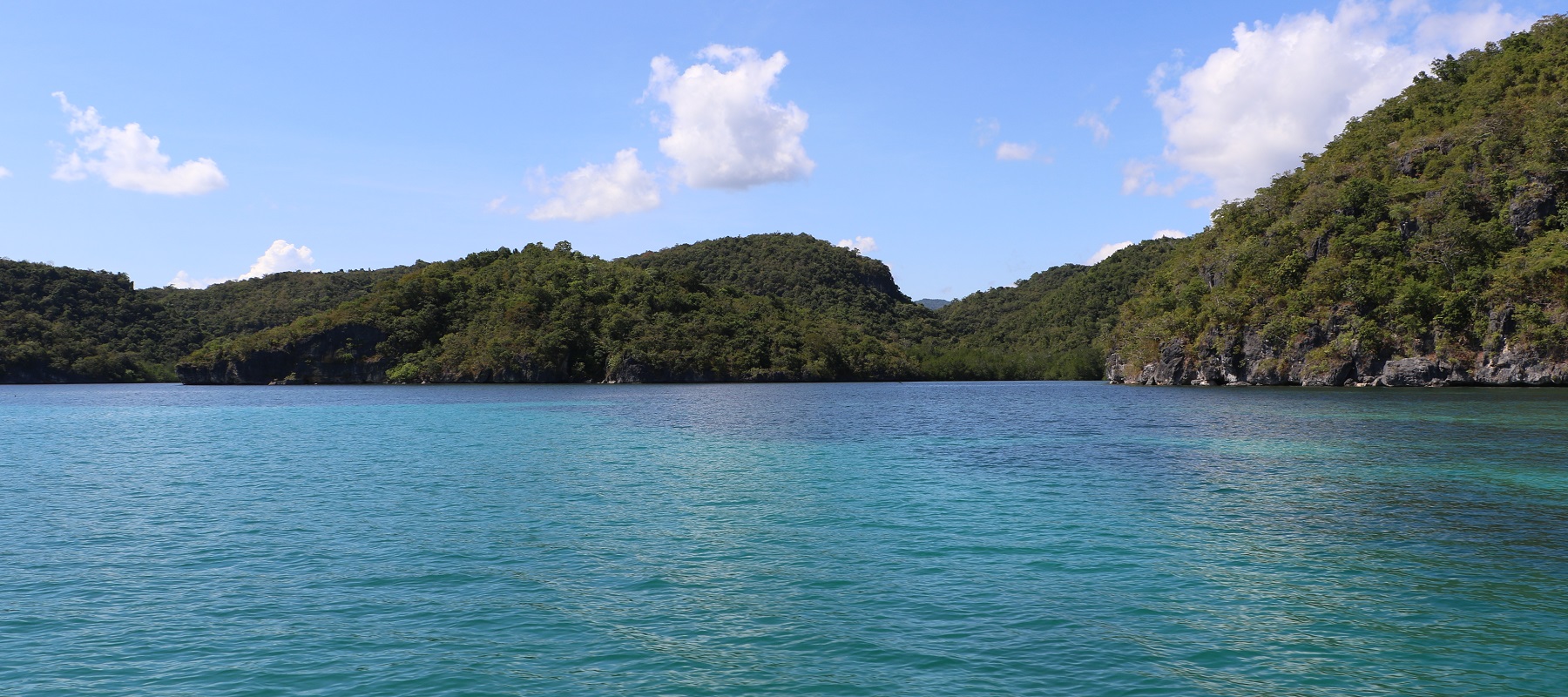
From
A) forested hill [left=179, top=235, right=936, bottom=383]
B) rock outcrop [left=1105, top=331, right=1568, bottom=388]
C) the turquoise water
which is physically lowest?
the turquoise water

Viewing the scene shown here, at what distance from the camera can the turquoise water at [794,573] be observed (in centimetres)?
1057

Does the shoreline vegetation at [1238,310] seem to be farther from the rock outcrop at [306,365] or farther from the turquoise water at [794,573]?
the turquoise water at [794,573]

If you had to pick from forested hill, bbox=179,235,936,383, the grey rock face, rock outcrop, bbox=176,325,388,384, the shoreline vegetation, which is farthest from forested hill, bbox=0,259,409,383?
the grey rock face

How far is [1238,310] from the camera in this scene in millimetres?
114562

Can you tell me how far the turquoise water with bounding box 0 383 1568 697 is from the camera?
416 inches

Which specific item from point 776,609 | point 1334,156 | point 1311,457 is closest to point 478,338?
point 1334,156

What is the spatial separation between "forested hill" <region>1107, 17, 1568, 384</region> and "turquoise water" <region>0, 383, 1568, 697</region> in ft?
222

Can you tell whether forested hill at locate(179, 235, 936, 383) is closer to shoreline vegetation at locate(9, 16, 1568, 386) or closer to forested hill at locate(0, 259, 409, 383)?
shoreline vegetation at locate(9, 16, 1568, 386)

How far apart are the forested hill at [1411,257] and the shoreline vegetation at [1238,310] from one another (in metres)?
0.26

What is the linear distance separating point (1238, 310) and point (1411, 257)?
19.4 meters

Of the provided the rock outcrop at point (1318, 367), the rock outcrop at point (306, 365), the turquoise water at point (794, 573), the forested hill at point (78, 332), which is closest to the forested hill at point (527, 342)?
the rock outcrop at point (306, 365)

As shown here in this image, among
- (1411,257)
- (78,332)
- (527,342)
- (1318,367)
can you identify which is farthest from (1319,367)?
(78,332)

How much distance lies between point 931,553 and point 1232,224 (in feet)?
444

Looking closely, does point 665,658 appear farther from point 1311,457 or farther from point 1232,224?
point 1232,224
